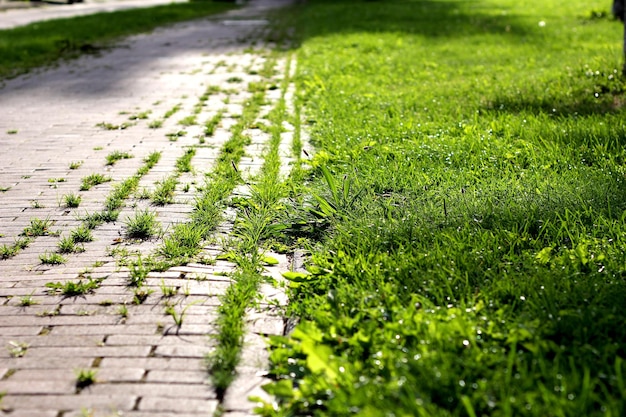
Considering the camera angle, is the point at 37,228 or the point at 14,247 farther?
the point at 37,228

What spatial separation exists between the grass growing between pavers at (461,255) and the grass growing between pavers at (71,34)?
598 cm

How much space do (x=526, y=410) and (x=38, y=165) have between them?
14.3ft

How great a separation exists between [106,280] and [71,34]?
1299 centimetres

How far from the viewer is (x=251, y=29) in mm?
16922

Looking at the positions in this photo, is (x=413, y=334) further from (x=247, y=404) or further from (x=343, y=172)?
(x=343, y=172)

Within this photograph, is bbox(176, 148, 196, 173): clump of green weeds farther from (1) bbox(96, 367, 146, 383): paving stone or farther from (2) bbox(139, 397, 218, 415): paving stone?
(2) bbox(139, 397, 218, 415): paving stone

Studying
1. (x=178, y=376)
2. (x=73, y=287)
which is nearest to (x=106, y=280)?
(x=73, y=287)

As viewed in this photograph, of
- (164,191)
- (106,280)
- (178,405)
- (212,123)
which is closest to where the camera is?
(178,405)

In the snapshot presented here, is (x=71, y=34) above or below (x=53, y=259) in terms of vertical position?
above

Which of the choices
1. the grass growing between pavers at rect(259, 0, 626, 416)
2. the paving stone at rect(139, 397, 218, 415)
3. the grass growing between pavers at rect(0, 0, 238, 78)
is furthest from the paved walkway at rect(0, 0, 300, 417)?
the grass growing between pavers at rect(0, 0, 238, 78)

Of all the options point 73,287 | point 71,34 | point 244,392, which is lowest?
point 244,392

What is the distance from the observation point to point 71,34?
50.0ft

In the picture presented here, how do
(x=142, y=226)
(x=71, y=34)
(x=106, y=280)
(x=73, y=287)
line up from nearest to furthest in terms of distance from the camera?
1. (x=73, y=287)
2. (x=106, y=280)
3. (x=142, y=226)
4. (x=71, y=34)

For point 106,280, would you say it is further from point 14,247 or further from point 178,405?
point 178,405
